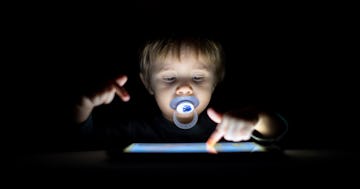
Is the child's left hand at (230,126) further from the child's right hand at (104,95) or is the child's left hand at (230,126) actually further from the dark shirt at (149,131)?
the dark shirt at (149,131)

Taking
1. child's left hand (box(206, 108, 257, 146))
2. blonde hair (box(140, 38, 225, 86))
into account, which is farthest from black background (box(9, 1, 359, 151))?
child's left hand (box(206, 108, 257, 146))

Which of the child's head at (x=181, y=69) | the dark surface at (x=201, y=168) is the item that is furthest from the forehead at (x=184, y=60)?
the dark surface at (x=201, y=168)

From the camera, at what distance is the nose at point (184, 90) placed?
1173 mm

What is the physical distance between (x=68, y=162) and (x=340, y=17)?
118 centimetres

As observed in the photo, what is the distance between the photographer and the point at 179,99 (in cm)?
116

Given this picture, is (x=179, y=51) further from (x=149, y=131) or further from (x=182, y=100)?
(x=149, y=131)

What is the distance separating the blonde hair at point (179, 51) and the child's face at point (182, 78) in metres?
0.03

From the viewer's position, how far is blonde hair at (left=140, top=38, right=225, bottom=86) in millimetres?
1268

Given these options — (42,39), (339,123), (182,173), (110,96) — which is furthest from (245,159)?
(42,39)

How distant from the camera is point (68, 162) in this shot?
70 cm

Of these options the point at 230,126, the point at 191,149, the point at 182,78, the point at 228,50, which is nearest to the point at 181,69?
the point at 182,78

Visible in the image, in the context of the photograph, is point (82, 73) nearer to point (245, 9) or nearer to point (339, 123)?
point (245, 9)

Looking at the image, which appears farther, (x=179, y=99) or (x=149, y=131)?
(x=149, y=131)

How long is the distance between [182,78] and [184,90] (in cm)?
7
